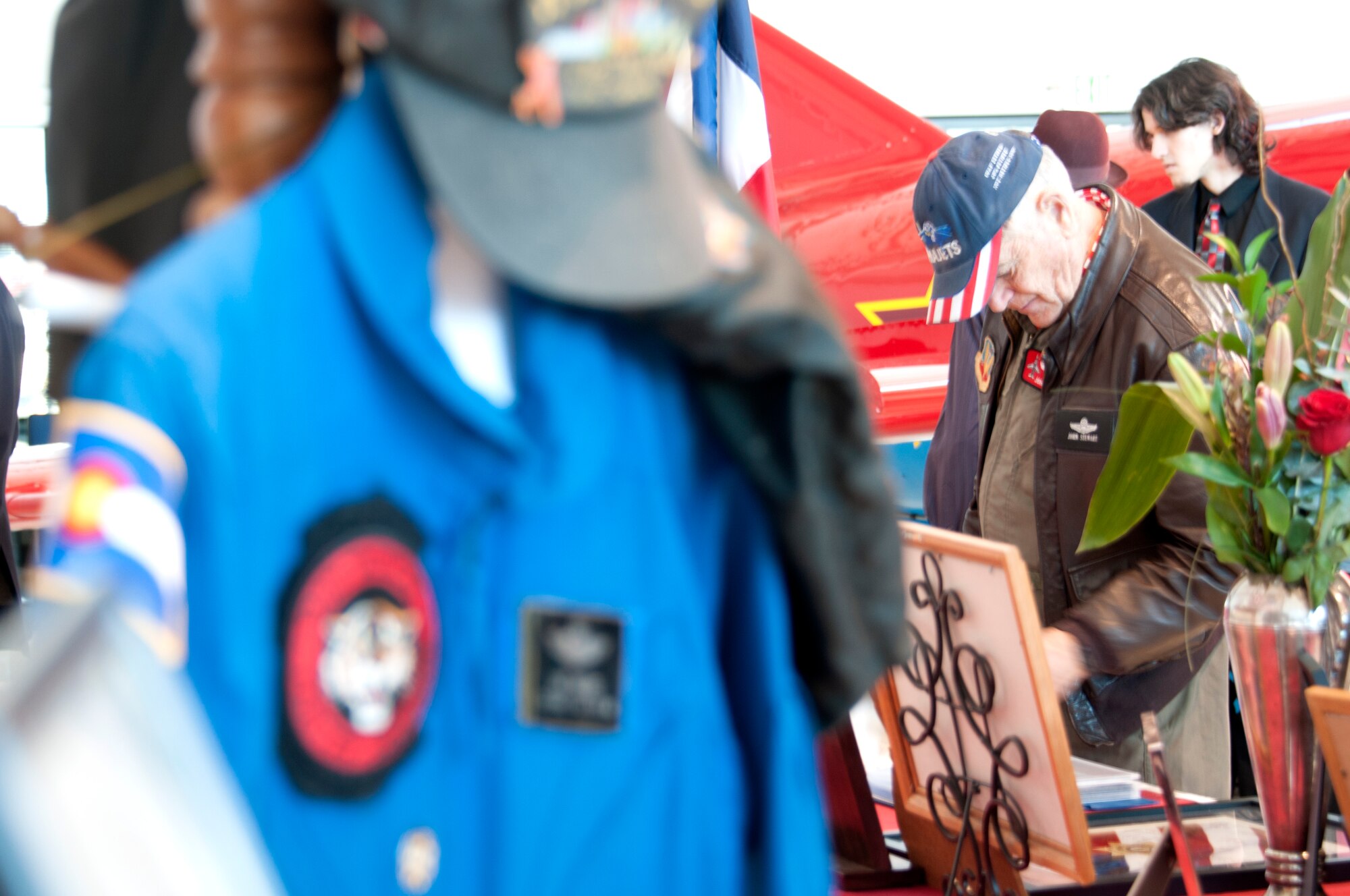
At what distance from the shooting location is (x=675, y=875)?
0.62 meters

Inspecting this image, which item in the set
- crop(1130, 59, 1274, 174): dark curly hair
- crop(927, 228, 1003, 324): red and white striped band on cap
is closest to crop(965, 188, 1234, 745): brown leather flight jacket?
crop(927, 228, 1003, 324): red and white striped band on cap

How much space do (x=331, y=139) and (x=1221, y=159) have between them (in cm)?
339

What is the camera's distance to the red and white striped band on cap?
2.11 m

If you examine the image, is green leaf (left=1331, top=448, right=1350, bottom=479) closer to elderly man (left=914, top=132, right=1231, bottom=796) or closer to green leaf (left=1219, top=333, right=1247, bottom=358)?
green leaf (left=1219, top=333, right=1247, bottom=358)

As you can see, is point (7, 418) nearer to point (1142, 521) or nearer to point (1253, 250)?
point (1142, 521)

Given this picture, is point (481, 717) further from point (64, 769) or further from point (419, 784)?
point (64, 769)

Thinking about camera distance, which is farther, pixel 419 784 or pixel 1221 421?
pixel 1221 421

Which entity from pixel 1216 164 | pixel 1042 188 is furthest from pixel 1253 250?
pixel 1216 164

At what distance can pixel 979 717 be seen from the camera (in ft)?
4.16

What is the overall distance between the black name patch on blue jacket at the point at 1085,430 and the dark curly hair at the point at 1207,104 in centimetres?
160

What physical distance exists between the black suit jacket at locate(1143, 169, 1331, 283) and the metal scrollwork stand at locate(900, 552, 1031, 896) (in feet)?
8.06

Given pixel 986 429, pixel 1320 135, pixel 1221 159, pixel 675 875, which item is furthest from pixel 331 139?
pixel 1320 135

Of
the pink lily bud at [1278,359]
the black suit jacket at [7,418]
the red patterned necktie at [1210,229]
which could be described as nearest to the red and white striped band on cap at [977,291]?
the pink lily bud at [1278,359]

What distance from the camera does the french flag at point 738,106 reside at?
1.80m
